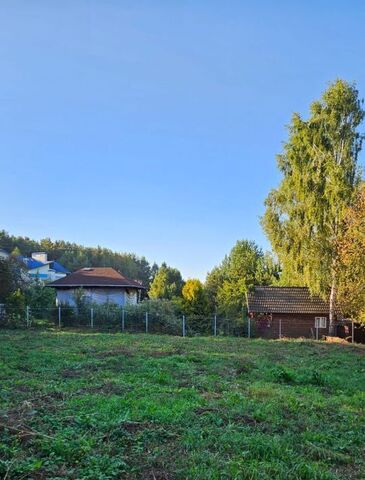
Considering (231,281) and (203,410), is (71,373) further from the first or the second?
(231,281)

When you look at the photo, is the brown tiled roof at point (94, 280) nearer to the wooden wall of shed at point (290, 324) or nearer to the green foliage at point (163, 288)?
the green foliage at point (163, 288)

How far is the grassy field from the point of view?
4383 mm

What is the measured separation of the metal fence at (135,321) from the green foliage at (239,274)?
10387 millimetres

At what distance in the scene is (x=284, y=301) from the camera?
30078 mm

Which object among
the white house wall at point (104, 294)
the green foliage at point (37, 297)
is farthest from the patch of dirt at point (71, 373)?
the white house wall at point (104, 294)

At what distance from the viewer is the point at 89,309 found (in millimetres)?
27281

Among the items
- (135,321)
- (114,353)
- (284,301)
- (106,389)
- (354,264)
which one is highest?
(354,264)

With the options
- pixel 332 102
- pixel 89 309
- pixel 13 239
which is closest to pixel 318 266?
pixel 332 102

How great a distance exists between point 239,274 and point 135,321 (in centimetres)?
1974

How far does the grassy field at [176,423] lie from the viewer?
173 inches

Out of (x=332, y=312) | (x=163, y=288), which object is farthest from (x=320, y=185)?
(x=163, y=288)

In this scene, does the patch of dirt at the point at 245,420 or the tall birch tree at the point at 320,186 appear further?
the tall birch tree at the point at 320,186

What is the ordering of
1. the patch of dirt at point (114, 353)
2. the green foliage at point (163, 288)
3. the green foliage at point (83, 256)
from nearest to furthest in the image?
1. the patch of dirt at point (114, 353)
2. the green foliage at point (163, 288)
3. the green foliage at point (83, 256)

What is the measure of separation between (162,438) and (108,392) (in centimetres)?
280
